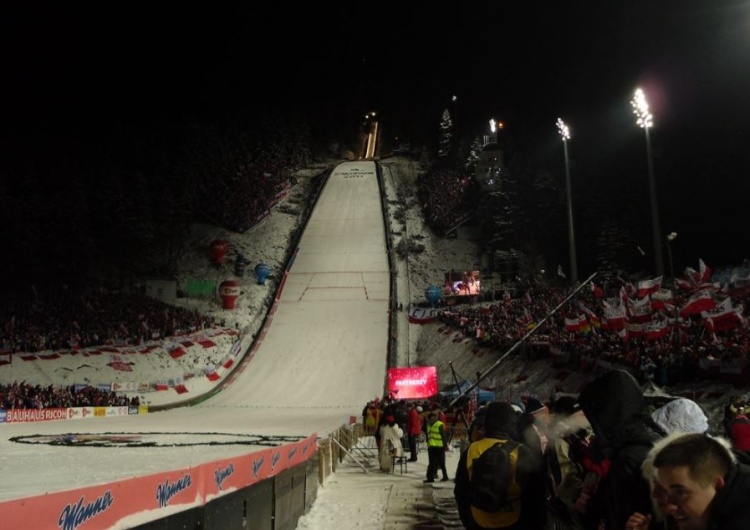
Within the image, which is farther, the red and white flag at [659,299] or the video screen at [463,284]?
the video screen at [463,284]

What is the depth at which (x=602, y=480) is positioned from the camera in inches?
131

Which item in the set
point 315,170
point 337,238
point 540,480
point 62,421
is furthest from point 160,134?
point 540,480

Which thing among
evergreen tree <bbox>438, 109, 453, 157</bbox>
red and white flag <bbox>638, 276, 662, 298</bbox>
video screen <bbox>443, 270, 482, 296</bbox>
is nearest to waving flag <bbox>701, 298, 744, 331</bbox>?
red and white flag <bbox>638, 276, 662, 298</bbox>

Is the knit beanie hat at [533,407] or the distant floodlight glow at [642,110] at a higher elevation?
the distant floodlight glow at [642,110]

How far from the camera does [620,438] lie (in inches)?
118

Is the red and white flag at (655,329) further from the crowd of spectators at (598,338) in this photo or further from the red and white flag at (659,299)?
the red and white flag at (659,299)

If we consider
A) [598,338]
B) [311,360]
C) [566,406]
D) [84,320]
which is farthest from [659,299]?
[84,320]

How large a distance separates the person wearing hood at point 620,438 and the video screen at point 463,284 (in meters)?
39.5

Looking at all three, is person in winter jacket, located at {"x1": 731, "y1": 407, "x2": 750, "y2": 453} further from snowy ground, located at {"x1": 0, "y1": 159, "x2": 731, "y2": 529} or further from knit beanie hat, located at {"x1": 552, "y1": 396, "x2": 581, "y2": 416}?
snowy ground, located at {"x1": 0, "y1": 159, "x2": 731, "y2": 529}

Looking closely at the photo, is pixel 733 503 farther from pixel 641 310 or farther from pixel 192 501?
pixel 641 310

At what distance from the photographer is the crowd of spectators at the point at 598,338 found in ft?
56.6

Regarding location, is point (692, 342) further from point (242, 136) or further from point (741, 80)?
point (242, 136)

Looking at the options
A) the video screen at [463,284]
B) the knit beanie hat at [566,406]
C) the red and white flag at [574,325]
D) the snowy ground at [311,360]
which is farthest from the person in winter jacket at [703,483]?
the video screen at [463,284]

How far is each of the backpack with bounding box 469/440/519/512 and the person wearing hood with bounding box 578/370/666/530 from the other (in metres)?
0.85
